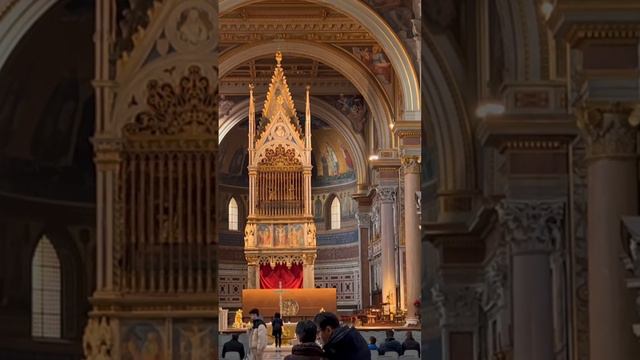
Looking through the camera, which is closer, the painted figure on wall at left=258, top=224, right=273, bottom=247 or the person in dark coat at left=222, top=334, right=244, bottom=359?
the person in dark coat at left=222, top=334, right=244, bottom=359

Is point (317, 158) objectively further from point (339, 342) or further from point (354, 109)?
point (339, 342)

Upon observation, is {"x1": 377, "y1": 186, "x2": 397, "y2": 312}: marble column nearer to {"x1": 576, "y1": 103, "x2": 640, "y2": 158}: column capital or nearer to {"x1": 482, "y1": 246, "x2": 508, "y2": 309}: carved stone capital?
{"x1": 482, "y1": 246, "x2": 508, "y2": 309}: carved stone capital

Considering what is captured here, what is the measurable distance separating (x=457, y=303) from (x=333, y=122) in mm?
23121

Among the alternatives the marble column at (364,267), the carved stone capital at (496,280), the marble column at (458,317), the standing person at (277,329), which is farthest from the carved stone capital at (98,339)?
the marble column at (364,267)

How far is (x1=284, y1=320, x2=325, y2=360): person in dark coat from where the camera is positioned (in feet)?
23.5

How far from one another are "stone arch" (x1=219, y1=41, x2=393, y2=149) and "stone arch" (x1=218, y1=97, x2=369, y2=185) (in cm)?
447

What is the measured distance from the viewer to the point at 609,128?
292 inches

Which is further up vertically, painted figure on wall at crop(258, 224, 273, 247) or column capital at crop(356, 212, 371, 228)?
column capital at crop(356, 212, 371, 228)

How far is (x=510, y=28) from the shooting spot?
8.12 meters

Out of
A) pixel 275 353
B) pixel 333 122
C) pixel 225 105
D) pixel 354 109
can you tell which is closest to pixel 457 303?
pixel 275 353

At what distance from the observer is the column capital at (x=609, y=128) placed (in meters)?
7.38

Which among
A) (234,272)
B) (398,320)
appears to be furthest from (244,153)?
(398,320)

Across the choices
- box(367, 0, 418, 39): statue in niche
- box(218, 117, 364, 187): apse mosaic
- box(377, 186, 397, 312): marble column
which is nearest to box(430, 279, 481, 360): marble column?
box(367, 0, 418, 39): statue in niche

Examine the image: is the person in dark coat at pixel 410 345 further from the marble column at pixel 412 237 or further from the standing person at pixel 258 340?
the standing person at pixel 258 340
